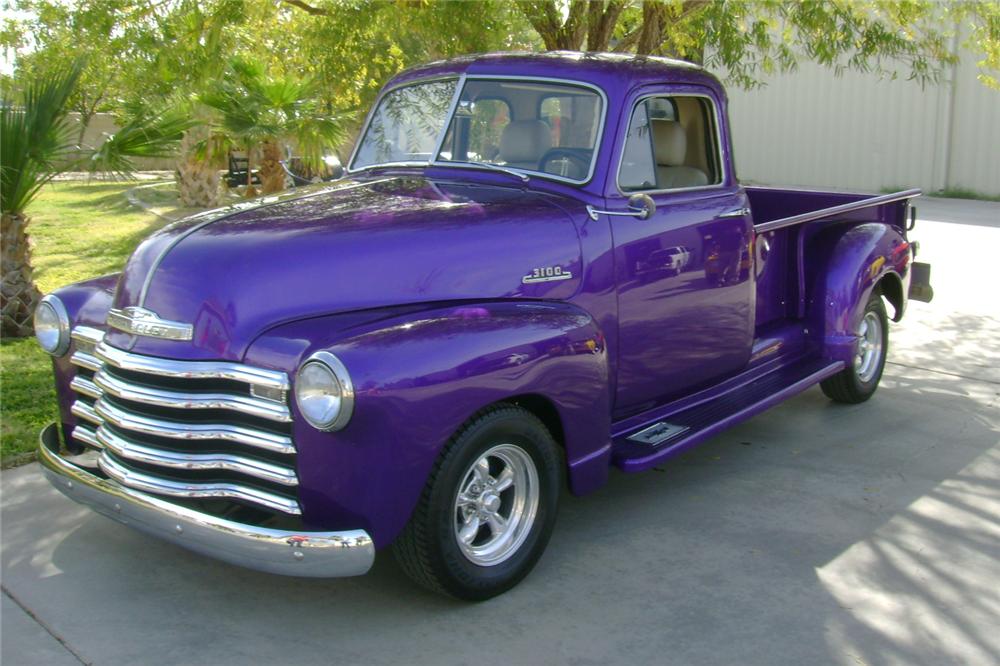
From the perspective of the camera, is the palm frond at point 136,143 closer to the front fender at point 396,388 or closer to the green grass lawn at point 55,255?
the green grass lawn at point 55,255

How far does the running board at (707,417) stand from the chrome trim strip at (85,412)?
82.1 inches

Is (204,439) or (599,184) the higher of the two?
(599,184)

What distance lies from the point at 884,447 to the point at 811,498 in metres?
1.00

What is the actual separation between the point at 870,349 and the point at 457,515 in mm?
3745

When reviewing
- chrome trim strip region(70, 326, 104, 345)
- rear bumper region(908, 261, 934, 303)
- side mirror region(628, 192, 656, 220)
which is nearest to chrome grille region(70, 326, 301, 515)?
chrome trim strip region(70, 326, 104, 345)

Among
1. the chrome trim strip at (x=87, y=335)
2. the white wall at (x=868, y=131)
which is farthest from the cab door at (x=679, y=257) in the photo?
the white wall at (x=868, y=131)

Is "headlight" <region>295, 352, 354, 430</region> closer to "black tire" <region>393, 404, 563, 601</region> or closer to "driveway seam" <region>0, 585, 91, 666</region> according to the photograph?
"black tire" <region>393, 404, 563, 601</region>

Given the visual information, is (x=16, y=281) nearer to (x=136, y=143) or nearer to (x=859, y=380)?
(x=136, y=143)

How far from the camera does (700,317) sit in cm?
503

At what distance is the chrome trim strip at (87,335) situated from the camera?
13.5ft

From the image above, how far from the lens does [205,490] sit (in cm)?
355

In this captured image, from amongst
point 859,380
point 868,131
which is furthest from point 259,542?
point 868,131

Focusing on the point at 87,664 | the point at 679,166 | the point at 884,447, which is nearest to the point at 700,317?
the point at 679,166

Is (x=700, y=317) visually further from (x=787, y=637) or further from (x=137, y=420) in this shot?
(x=137, y=420)
